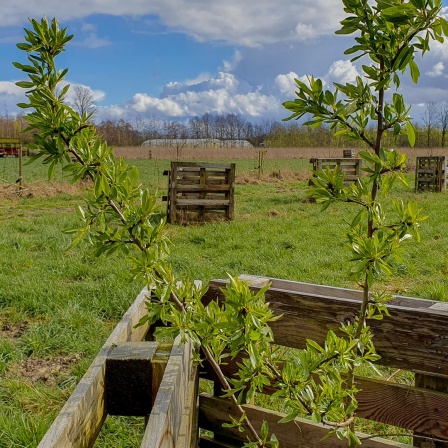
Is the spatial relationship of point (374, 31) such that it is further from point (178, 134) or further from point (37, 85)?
point (178, 134)

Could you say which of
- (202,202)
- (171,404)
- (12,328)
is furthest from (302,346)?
(202,202)

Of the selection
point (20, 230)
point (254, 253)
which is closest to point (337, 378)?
point (254, 253)

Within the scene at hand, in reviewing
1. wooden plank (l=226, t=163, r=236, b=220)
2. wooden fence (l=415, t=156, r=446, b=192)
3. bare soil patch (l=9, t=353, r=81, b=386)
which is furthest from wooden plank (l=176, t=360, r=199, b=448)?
wooden fence (l=415, t=156, r=446, b=192)

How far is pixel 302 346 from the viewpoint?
221 centimetres

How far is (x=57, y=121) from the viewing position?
4.36 feet

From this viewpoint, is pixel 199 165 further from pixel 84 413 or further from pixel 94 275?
pixel 84 413

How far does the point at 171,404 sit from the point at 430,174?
19031 mm

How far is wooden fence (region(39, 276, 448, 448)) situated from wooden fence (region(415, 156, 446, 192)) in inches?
695

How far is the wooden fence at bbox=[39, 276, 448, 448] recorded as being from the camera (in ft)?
5.28

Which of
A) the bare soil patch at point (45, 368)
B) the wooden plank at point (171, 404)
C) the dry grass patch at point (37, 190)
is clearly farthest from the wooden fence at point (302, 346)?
the dry grass patch at point (37, 190)

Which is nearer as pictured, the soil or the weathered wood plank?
the weathered wood plank

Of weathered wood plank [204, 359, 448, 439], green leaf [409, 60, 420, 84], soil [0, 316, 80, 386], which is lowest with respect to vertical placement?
soil [0, 316, 80, 386]

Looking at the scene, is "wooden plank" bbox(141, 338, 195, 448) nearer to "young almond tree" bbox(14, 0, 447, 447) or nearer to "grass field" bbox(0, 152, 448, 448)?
"young almond tree" bbox(14, 0, 447, 447)

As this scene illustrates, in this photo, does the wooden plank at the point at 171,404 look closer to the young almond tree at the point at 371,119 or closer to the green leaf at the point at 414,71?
the young almond tree at the point at 371,119
